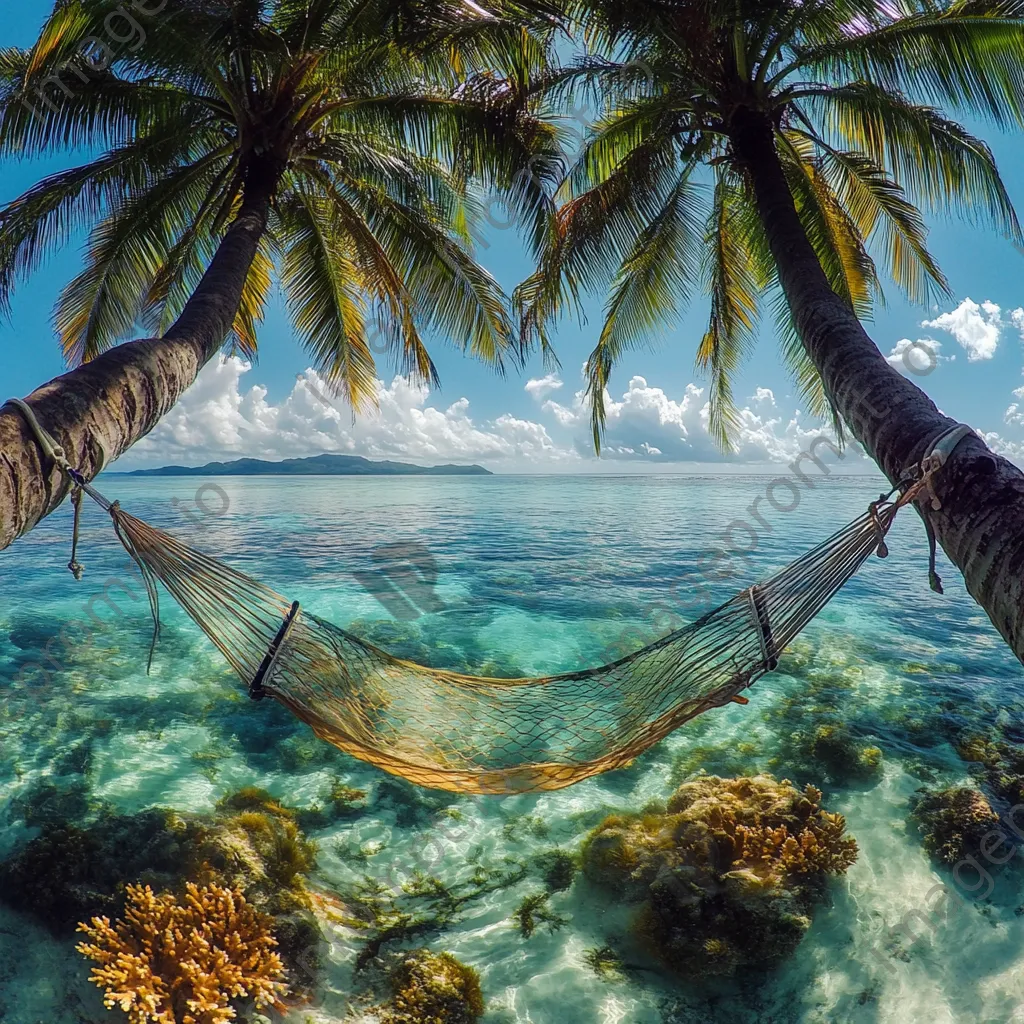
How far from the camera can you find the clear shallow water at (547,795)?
3184 mm

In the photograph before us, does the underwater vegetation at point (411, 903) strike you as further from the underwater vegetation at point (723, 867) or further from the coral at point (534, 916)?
the underwater vegetation at point (723, 867)

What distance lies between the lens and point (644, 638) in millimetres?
7523

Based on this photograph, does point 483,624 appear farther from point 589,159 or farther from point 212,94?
point 212,94

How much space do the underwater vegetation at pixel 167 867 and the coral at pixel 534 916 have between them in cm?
109

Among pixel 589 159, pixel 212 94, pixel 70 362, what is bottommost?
pixel 70 362

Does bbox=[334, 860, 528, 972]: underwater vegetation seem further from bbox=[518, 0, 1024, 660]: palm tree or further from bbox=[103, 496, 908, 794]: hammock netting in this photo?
bbox=[518, 0, 1024, 660]: palm tree

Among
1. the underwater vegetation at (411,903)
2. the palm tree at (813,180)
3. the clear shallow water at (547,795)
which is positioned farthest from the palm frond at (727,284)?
the underwater vegetation at (411,903)

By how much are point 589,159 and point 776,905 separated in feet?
18.0

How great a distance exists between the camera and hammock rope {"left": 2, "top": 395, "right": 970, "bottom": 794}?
2289 millimetres

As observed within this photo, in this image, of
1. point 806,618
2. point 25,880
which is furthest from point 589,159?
point 25,880

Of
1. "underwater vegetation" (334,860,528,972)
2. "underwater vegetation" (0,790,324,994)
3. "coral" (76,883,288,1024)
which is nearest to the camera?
"coral" (76,883,288,1024)

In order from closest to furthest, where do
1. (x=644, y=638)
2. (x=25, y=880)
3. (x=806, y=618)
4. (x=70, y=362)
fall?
(x=806, y=618), (x=25, y=880), (x=70, y=362), (x=644, y=638)

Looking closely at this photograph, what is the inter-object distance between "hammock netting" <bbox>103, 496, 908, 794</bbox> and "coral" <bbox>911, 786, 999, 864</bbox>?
2.59 meters

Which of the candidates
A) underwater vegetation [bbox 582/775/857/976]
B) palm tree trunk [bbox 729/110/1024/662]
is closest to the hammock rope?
palm tree trunk [bbox 729/110/1024/662]
